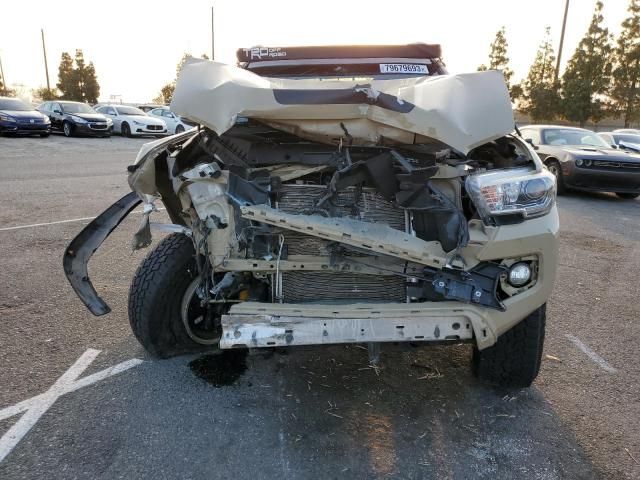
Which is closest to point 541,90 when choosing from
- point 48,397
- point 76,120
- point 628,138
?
point 628,138

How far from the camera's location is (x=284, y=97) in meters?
2.53

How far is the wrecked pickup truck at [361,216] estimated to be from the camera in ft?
7.89

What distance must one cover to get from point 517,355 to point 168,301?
2061 mm

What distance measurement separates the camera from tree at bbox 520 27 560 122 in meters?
33.1

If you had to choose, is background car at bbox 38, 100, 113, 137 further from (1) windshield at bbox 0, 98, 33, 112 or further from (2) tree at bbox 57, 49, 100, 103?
(2) tree at bbox 57, 49, 100, 103

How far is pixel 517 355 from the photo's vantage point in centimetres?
277

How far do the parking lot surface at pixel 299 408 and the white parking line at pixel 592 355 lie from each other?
0.01 m

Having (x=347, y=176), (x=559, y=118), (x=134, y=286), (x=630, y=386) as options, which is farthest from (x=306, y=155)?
(x=559, y=118)

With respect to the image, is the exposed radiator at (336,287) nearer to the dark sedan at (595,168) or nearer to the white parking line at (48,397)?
the white parking line at (48,397)

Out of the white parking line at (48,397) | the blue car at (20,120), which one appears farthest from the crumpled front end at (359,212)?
the blue car at (20,120)

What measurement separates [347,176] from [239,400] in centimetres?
137

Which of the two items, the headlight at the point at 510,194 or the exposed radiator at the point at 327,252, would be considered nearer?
the headlight at the point at 510,194

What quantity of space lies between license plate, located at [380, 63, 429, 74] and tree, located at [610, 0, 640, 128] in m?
34.3

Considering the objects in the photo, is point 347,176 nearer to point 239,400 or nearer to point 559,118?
point 239,400
